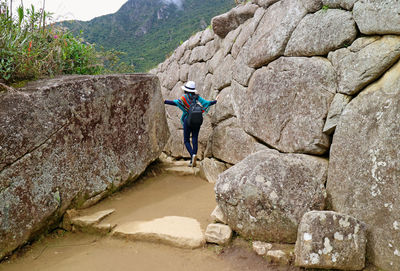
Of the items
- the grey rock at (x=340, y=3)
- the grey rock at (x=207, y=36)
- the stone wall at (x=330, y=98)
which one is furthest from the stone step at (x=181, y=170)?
the grey rock at (x=340, y=3)

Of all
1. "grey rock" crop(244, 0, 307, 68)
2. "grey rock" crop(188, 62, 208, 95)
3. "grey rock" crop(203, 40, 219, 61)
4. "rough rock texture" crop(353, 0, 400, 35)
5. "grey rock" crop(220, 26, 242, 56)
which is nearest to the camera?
"rough rock texture" crop(353, 0, 400, 35)

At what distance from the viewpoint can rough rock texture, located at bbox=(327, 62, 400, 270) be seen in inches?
108

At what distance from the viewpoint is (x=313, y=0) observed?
420 centimetres

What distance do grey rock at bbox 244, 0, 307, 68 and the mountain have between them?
442 inches

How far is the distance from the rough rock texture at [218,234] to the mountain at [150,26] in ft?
44.2

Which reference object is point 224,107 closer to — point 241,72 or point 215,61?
point 241,72

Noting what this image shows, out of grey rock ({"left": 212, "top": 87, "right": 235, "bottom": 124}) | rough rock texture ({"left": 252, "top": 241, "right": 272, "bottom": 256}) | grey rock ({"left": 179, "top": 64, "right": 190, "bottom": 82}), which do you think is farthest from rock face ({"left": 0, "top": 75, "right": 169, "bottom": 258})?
grey rock ({"left": 179, "top": 64, "right": 190, "bottom": 82})

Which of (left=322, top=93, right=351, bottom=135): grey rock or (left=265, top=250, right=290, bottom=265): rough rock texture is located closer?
(left=265, top=250, right=290, bottom=265): rough rock texture

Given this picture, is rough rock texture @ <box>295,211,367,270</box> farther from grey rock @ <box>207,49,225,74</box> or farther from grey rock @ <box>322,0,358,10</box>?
grey rock @ <box>207,49,225,74</box>

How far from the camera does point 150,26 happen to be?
79.7 feet

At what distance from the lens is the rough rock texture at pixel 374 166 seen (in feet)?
9.00

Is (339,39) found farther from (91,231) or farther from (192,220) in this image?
(91,231)

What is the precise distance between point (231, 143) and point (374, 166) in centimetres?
295

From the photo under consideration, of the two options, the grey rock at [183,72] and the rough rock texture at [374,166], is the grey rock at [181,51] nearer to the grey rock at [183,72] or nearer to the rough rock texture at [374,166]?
the grey rock at [183,72]
